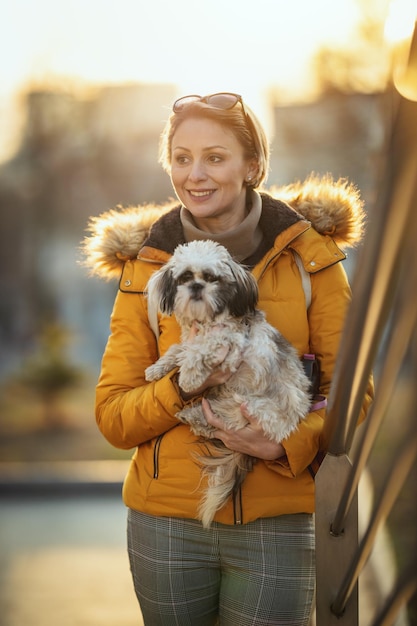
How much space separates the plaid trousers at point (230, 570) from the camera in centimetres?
221

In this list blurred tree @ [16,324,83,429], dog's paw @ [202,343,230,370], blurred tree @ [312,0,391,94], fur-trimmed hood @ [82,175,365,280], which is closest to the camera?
dog's paw @ [202,343,230,370]

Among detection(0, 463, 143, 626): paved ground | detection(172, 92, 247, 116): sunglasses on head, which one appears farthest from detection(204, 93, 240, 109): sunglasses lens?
detection(0, 463, 143, 626): paved ground

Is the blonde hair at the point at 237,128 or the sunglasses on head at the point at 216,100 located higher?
the sunglasses on head at the point at 216,100

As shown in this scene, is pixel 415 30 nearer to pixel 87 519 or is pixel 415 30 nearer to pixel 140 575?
pixel 140 575

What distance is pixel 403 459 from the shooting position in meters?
1.23

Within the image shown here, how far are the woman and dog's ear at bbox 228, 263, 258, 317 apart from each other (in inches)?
2.4

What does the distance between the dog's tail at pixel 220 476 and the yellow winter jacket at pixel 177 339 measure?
0.02 meters

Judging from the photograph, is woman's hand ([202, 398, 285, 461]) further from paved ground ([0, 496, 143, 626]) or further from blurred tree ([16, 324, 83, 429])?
blurred tree ([16, 324, 83, 429])

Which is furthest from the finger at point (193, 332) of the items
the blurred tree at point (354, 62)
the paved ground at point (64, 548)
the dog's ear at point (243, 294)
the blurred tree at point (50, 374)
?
the blurred tree at point (50, 374)

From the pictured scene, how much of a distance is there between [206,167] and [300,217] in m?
0.29

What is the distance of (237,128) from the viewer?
2307 mm

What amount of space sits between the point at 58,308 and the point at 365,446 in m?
11.3

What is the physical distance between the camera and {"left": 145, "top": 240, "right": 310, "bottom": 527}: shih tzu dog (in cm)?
225

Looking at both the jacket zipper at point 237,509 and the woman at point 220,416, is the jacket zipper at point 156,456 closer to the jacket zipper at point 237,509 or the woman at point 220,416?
the woman at point 220,416
